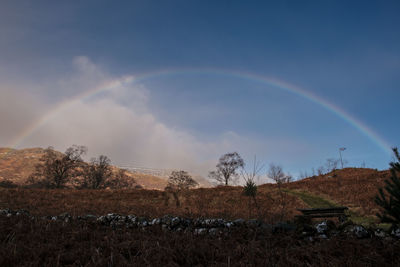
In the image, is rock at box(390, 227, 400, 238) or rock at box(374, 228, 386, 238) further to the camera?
rock at box(374, 228, 386, 238)

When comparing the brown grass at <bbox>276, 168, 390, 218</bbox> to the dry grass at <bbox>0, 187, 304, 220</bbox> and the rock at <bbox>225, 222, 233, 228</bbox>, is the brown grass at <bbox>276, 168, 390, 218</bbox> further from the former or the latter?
the rock at <bbox>225, 222, 233, 228</bbox>

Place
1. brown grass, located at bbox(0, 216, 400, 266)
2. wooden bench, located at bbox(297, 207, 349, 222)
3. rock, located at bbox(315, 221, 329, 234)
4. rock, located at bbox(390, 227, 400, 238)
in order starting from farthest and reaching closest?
wooden bench, located at bbox(297, 207, 349, 222), rock, located at bbox(315, 221, 329, 234), rock, located at bbox(390, 227, 400, 238), brown grass, located at bbox(0, 216, 400, 266)

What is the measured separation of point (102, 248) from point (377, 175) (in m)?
33.8

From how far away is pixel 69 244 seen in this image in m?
4.52

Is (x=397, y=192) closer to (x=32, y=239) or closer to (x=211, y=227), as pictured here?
(x=211, y=227)

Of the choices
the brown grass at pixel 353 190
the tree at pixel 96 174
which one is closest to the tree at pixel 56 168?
the tree at pixel 96 174

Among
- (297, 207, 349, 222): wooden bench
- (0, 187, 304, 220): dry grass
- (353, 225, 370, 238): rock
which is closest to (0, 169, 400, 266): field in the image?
(353, 225, 370, 238): rock

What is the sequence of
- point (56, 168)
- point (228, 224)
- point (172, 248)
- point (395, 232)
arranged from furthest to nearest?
point (56, 168) → point (228, 224) → point (395, 232) → point (172, 248)

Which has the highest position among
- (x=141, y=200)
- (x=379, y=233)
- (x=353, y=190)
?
(x=353, y=190)

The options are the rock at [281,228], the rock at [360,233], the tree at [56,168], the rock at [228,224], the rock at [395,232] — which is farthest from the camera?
the tree at [56,168]

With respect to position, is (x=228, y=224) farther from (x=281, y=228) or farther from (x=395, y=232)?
(x=395, y=232)

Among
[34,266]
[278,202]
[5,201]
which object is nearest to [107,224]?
[34,266]

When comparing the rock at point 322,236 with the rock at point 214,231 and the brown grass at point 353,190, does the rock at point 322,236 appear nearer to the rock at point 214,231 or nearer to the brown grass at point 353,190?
the rock at point 214,231

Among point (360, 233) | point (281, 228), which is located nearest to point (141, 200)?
point (281, 228)
